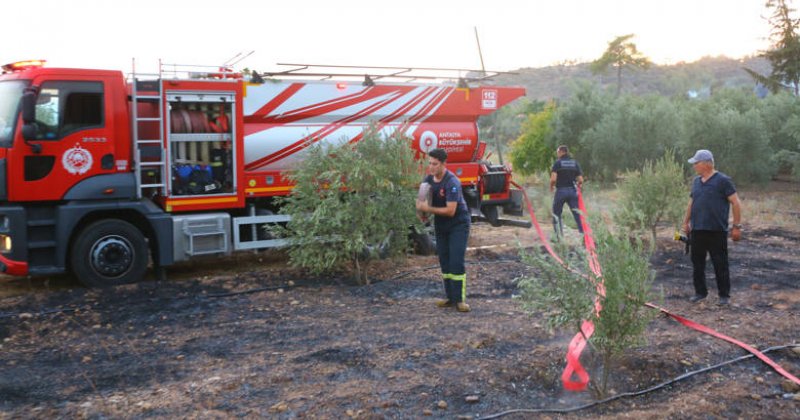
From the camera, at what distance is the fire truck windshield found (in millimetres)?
8594

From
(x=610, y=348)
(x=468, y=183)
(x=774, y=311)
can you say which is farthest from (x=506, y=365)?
(x=468, y=183)

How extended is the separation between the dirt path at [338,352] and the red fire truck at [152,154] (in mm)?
638

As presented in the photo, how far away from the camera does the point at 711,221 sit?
25.8ft

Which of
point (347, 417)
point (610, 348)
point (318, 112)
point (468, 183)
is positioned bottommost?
point (347, 417)

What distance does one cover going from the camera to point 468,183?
12.6m

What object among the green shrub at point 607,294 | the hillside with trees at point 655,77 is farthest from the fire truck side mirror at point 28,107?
the hillside with trees at point 655,77

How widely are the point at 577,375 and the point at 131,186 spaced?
634 centimetres

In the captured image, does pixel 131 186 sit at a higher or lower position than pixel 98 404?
higher

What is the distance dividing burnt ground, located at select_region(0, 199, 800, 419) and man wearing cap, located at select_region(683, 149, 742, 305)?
13.3 inches

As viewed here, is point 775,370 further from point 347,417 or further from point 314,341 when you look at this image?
point 314,341

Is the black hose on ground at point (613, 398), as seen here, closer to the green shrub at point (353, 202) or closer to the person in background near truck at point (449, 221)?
the person in background near truck at point (449, 221)

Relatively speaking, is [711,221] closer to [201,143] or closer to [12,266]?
[201,143]

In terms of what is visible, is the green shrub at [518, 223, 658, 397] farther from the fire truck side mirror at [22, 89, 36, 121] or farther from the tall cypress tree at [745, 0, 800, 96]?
the tall cypress tree at [745, 0, 800, 96]

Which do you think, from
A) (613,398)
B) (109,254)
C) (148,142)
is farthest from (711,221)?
(109,254)
